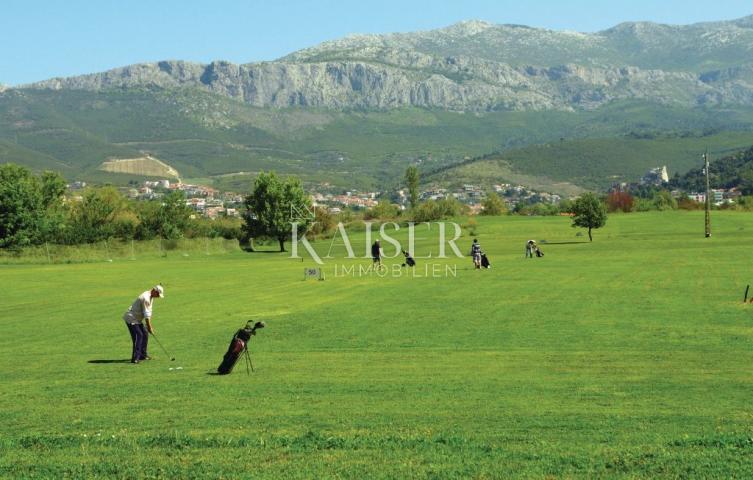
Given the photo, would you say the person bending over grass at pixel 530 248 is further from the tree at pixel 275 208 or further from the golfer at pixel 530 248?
the tree at pixel 275 208

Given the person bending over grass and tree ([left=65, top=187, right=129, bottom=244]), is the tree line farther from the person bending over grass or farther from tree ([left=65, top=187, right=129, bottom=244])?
the person bending over grass

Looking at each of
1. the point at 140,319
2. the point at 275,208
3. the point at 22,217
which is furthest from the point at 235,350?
the point at 275,208

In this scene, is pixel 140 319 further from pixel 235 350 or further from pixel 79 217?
pixel 79 217

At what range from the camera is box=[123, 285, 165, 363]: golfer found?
21641 millimetres

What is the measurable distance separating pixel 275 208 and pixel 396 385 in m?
84.6

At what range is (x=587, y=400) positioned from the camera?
1639cm

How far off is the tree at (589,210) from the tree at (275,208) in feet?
98.9

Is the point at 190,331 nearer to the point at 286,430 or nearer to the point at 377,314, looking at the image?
the point at 377,314

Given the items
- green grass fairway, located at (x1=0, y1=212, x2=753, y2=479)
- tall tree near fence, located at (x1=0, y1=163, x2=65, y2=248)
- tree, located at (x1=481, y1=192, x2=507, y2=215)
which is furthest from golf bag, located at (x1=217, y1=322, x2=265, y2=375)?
tree, located at (x1=481, y1=192, x2=507, y2=215)

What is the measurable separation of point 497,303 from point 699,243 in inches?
1945

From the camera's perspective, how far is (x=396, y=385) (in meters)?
18.2

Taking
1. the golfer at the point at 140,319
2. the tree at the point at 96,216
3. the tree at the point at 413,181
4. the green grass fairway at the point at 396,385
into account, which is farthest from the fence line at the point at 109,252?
the tree at the point at 413,181

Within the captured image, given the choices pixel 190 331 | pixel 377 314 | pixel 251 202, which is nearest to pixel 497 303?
pixel 377 314

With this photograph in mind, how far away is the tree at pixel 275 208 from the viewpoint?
101 meters
